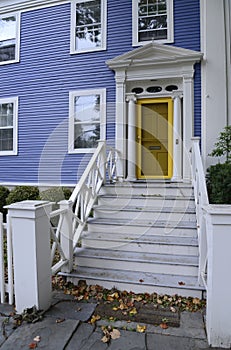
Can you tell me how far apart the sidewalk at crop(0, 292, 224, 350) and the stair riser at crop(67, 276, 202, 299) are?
311mm

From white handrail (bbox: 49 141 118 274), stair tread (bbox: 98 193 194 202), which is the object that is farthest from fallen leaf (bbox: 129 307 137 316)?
stair tread (bbox: 98 193 194 202)

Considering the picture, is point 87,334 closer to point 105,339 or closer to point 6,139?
point 105,339

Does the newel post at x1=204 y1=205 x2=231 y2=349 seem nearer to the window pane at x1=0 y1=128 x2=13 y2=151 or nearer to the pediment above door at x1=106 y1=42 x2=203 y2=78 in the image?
the pediment above door at x1=106 y1=42 x2=203 y2=78

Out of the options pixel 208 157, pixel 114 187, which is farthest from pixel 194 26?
pixel 114 187

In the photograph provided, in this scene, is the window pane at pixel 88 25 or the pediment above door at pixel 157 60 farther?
the window pane at pixel 88 25

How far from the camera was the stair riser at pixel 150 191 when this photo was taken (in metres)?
4.80

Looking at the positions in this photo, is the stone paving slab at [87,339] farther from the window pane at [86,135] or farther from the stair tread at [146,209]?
the window pane at [86,135]

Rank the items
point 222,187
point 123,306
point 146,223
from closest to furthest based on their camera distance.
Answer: point 123,306
point 146,223
point 222,187

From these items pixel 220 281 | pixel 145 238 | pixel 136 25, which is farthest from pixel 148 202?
pixel 136 25

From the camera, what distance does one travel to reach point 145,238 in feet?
12.5

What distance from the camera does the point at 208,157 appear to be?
599cm

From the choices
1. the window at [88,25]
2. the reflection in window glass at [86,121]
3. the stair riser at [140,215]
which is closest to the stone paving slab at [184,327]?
the stair riser at [140,215]

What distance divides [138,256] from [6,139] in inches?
243

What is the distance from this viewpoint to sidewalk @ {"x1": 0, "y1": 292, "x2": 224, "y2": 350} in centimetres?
222
